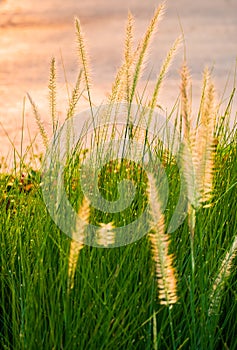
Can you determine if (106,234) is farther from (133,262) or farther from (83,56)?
(83,56)

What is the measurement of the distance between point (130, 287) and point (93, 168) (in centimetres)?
81

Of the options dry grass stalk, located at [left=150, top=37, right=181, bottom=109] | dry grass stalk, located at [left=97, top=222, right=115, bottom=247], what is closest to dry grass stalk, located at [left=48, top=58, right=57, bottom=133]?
dry grass stalk, located at [left=150, top=37, right=181, bottom=109]

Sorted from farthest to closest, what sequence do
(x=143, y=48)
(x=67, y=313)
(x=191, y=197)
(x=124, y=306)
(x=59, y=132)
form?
(x=59, y=132)
(x=143, y=48)
(x=124, y=306)
(x=67, y=313)
(x=191, y=197)

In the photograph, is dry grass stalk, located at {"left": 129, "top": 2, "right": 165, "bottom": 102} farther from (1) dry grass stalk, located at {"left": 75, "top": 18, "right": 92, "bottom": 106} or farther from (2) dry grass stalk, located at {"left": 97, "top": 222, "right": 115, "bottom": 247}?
(2) dry grass stalk, located at {"left": 97, "top": 222, "right": 115, "bottom": 247}

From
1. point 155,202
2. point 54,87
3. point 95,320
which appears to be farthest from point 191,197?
point 54,87

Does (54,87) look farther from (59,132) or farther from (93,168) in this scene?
(93,168)

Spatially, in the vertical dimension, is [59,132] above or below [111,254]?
above

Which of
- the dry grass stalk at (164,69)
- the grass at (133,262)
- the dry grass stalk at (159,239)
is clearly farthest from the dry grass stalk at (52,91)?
the dry grass stalk at (159,239)

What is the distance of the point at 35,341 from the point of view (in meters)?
1.86

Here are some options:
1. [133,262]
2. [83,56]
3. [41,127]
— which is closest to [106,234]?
[133,262]

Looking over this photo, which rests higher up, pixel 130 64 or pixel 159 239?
pixel 130 64

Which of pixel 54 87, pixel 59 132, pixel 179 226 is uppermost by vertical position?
pixel 54 87

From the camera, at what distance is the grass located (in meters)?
1.40

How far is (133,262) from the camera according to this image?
2217 millimetres
